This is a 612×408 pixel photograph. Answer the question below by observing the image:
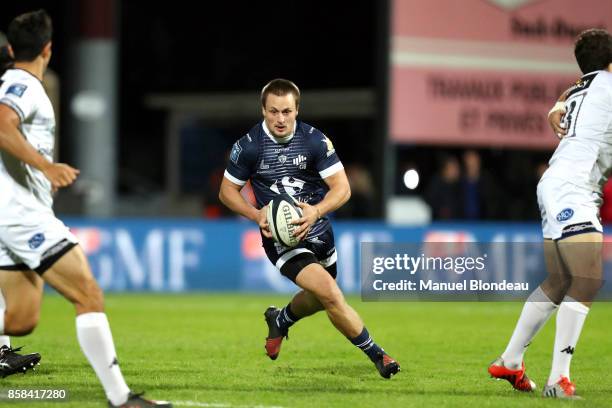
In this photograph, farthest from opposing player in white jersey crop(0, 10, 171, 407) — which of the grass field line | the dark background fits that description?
the dark background

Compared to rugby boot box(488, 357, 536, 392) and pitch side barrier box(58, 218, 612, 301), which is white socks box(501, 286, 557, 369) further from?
pitch side barrier box(58, 218, 612, 301)

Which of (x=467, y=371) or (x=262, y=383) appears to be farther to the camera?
(x=467, y=371)

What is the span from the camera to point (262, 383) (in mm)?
7867

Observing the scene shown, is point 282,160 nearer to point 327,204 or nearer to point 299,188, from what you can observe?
point 299,188

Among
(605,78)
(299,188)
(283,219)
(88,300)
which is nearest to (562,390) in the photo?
(605,78)

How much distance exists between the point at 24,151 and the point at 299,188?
97.6 inches

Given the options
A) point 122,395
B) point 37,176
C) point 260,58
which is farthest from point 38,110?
point 260,58

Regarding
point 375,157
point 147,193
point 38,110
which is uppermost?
point 38,110

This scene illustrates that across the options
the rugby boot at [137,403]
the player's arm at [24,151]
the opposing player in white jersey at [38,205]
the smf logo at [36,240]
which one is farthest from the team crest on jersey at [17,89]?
the rugby boot at [137,403]

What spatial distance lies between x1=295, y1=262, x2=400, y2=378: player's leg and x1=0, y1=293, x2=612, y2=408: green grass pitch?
154 millimetres

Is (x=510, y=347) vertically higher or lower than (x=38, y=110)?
lower

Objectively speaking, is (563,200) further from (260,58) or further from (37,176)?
(260,58)

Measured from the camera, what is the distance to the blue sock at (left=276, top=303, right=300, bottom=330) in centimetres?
878

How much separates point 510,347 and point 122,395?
2.63m
